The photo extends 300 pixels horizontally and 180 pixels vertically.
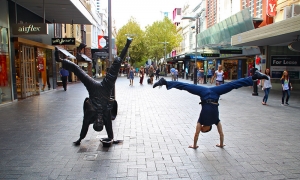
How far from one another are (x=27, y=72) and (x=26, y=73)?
16 cm

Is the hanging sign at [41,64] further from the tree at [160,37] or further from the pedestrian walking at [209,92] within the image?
the tree at [160,37]

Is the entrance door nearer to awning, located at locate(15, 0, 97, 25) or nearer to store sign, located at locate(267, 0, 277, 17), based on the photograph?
awning, located at locate(15, 0, 97, 25)

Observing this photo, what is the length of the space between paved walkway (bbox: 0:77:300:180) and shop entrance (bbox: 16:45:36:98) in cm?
539

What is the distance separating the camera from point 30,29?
11.2 metres

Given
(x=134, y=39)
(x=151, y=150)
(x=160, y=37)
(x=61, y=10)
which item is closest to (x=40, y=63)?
(x=61, y=10)

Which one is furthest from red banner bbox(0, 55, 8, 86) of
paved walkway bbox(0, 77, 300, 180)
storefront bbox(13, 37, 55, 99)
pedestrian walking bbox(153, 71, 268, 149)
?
pedestrian walking bbox(153, 71, 268, 149)

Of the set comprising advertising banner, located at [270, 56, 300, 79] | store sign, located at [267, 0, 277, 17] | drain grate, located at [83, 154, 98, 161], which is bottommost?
drain grate, located at [83, 154, 98, 161]

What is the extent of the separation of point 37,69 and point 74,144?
11752 millimetres

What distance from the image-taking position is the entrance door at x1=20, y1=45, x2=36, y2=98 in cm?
1415

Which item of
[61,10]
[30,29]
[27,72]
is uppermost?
[61,10]

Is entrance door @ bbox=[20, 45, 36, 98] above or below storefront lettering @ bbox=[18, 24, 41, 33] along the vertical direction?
below

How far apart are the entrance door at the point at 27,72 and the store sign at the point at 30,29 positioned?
287cm

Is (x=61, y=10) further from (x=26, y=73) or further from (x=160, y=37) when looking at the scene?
(x=160, y=37)

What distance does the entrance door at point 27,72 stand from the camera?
14.2 meters
